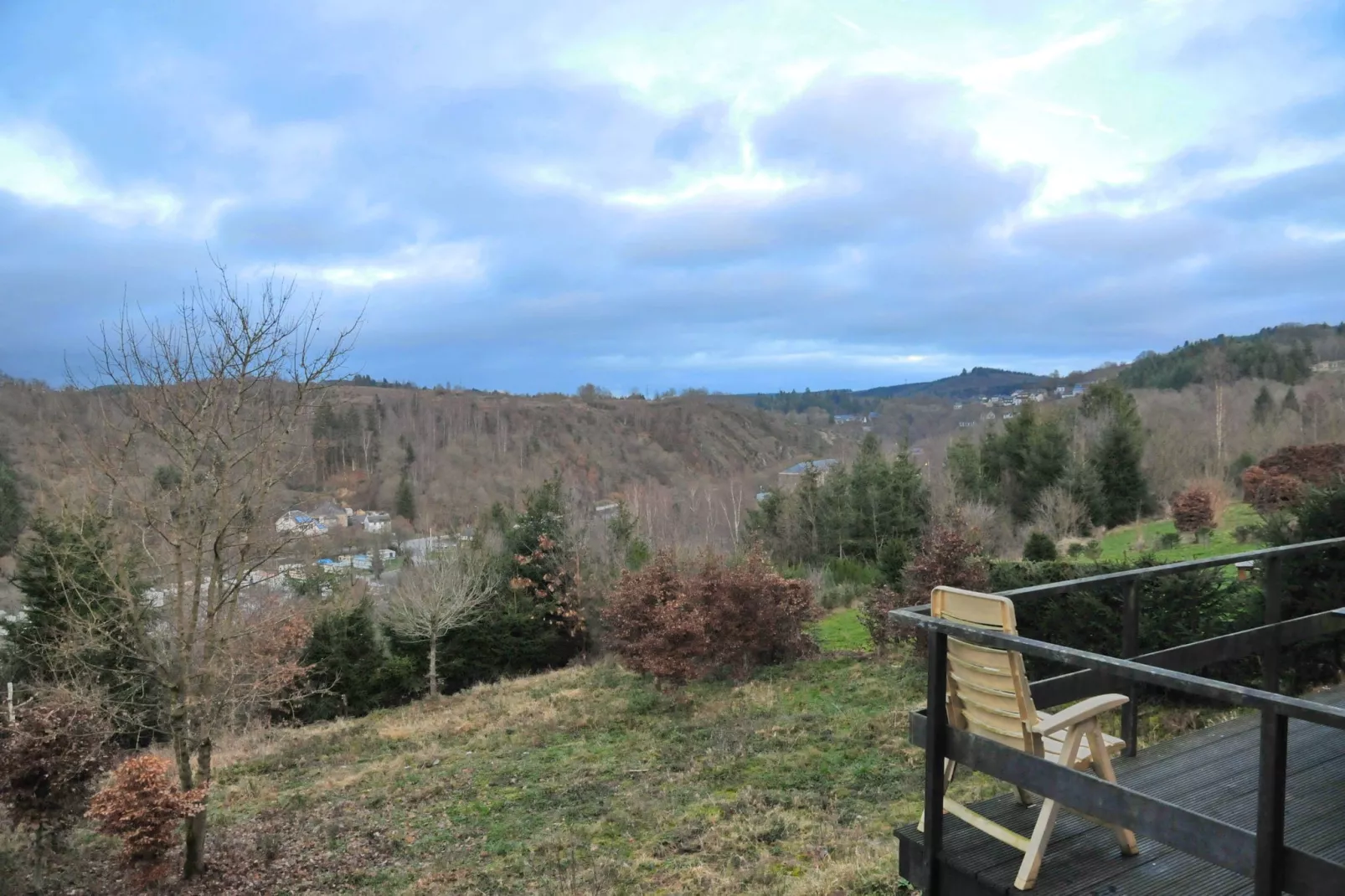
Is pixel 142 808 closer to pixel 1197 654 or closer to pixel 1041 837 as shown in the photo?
pixel 1041 837

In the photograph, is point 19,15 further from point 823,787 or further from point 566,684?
point 566,684

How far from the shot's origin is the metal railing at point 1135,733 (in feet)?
6.50

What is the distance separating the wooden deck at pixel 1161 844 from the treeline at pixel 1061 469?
26.4m

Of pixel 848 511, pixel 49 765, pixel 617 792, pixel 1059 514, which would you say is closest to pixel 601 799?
pixel 617 792

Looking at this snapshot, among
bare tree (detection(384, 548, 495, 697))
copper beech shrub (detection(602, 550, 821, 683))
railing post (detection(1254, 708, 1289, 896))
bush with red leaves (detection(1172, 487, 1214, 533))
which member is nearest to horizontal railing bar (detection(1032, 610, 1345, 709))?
railing post (detection(1254, 708, 1289, 896))

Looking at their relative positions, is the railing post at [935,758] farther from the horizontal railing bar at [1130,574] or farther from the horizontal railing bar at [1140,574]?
the horizontal railing bar at [1140,574]

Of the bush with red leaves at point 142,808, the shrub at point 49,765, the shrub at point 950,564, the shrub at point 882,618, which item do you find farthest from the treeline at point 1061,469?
the shrub at point 49,765

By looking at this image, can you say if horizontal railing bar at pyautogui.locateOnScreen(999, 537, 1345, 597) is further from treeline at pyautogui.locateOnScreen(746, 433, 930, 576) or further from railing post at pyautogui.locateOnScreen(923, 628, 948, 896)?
treeline at pyautogui.locateOnScreen(746, 433, 930, 576)

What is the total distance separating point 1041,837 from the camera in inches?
106

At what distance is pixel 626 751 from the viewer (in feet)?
35.2

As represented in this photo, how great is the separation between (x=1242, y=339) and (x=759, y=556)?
214ft

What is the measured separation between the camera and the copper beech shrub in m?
13.9

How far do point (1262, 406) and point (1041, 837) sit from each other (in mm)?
55546

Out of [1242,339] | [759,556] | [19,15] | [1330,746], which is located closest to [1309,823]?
[1330,746]
